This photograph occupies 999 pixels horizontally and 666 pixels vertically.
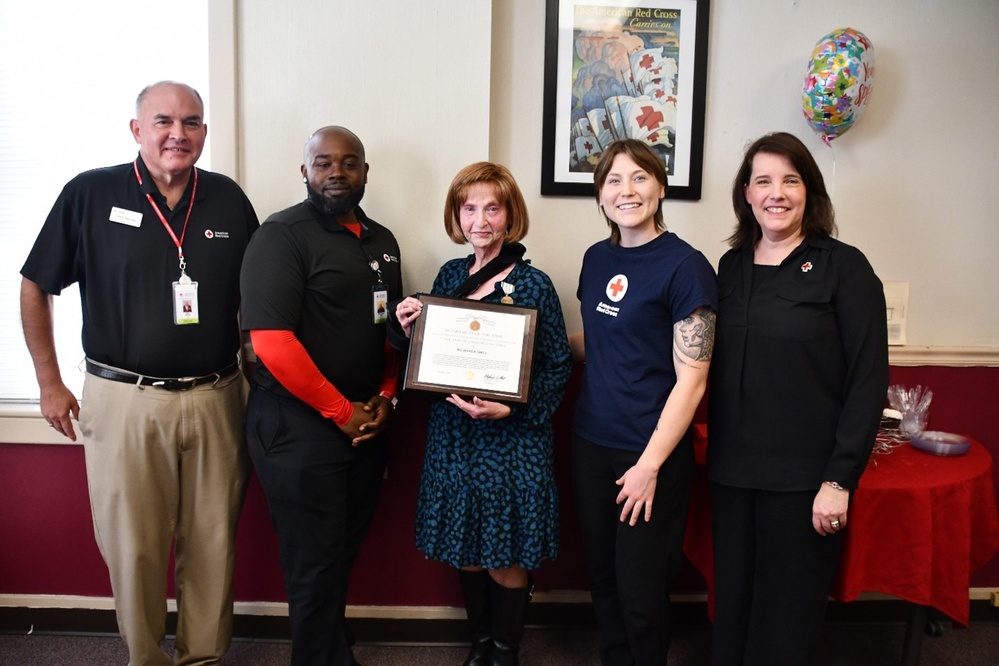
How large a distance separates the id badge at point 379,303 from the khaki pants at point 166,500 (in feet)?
1.81

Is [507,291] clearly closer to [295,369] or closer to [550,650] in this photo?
[295,369]

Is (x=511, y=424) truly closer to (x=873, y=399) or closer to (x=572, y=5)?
(x=873, y=399)

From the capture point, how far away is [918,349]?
2.47 meters

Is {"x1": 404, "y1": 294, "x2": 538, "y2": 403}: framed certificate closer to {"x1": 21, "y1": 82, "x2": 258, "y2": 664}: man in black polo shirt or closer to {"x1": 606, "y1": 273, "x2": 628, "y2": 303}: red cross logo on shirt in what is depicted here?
{"x1": 606, "y1": 273, "x2": 628, "y2": 303}: red cross logo on shirt

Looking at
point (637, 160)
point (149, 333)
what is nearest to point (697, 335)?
point (637, 160)

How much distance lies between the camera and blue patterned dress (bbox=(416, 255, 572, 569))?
1.88 metres

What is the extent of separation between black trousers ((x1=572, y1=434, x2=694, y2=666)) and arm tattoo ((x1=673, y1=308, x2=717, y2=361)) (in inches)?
10.8

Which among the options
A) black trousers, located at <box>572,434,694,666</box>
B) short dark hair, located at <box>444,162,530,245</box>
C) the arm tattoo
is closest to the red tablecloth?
black trousers, located at <box>572,434,694,666</box>

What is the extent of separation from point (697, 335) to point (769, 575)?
671 millimetres

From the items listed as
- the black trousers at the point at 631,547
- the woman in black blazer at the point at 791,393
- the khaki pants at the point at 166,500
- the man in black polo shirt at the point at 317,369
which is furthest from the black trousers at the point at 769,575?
the khaki pants at the point at 166,500

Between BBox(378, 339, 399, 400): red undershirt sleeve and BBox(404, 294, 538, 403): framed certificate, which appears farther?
BBox(378, 339, 399, 400): red undershirt sleeve

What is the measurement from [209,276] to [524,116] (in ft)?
4.08

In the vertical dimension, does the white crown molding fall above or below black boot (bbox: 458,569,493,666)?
above

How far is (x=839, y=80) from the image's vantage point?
2.19 metres
